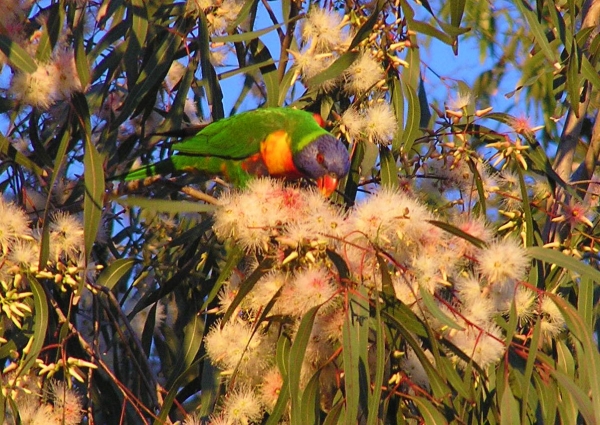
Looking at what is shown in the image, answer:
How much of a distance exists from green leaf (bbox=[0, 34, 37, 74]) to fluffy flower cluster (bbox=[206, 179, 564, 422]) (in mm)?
453

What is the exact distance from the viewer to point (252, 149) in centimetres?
262


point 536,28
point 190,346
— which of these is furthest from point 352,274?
point 536,28

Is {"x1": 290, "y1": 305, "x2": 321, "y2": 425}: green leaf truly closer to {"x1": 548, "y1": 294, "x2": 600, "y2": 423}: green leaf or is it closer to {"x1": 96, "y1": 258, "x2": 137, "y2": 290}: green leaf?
{"x1": 548, "y1": 294, "x2": 600, "y2": 423}: green leaf

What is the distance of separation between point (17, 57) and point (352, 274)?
0.75 metres

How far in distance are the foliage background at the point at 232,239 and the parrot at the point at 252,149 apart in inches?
2.4

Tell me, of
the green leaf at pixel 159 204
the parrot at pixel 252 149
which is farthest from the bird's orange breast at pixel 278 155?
Answer: the green leaf at pixel 159 204

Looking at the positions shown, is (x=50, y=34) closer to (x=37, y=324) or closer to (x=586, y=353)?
(x=37, y=324)

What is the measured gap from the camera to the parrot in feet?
7.80

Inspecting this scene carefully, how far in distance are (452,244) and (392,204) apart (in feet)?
0.53

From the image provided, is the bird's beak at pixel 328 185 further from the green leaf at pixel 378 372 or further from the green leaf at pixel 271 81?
the green leaf at pixel 378 372

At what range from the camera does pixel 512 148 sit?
6.33 ft

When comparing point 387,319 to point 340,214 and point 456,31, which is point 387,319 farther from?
point 456,31

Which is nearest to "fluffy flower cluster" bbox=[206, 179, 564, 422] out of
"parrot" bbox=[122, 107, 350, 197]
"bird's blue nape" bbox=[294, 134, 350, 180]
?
"bird's blue nape" bbox=[294, 134, 350, 180]

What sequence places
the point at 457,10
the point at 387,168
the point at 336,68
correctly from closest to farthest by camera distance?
the point at 457,10, the point at 336,68, the point at 387,168
